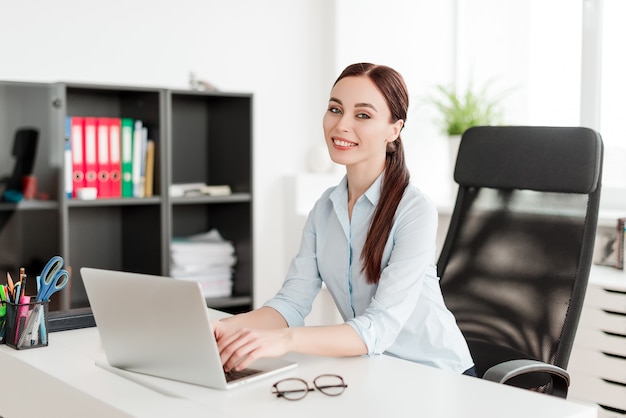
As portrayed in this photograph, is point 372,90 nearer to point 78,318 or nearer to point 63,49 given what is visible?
point 78,318

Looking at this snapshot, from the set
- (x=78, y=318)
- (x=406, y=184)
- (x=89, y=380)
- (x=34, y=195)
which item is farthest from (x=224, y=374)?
(x=34, y=195)

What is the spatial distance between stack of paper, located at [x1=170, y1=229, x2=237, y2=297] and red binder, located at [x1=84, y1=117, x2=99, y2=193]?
1.53ft

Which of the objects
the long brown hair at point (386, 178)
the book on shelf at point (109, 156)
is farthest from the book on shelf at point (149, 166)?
the long brown hair at point (386, 178)

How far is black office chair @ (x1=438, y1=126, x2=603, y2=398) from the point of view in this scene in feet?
6.85

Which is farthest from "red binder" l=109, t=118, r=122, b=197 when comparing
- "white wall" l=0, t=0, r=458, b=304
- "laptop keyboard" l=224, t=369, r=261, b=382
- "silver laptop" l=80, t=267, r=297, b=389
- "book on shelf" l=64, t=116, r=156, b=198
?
"laptop keyboard" l=224, t=369, r=261, b=382

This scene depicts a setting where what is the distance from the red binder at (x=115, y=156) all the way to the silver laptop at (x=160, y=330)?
187cm

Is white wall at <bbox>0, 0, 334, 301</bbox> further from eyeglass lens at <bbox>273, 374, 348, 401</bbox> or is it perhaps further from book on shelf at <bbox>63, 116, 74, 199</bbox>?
eyeglass lens at <bbox>273, 374, 348, 401</bbox>

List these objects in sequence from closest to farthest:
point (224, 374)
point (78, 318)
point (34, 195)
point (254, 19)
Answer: point (224, 374) → point (78, 318) → point (34, 195) → point (254, 19)

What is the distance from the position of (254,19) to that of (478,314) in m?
2.21

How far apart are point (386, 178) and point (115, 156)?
5.58 feet

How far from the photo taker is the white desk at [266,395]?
50.1 inches

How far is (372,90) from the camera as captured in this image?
1.91 meters

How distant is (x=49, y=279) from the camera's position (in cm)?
169

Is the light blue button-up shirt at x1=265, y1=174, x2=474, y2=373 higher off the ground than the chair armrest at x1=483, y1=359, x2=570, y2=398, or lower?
higher
